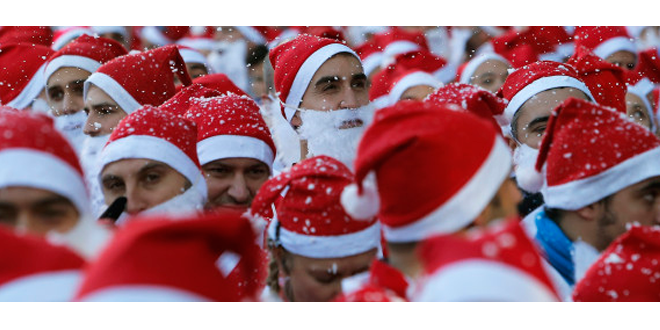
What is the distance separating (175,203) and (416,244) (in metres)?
1.29

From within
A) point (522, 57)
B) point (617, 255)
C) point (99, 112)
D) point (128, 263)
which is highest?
point (128, 263)

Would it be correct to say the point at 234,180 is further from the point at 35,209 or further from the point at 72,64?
the point at 35,209

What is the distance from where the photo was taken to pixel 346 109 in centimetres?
404

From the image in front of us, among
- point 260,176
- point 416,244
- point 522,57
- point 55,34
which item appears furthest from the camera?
point 55,34

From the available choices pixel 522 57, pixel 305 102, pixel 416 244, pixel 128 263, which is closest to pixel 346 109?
pixel 305 102

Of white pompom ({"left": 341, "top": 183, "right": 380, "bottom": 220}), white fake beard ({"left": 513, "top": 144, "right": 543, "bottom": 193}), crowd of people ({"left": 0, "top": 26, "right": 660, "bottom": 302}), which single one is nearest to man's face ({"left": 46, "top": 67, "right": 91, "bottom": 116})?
crowd of people ({"left": 0, "top": 26, "right": 660, "bottom": 302})

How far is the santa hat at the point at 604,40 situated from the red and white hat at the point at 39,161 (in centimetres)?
339

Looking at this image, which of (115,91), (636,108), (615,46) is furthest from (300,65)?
(615,46)

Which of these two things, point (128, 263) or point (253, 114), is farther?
point (253, 114)

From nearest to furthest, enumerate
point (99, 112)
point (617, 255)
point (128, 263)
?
point (128, 263), point (617, 255), point (99, 112)

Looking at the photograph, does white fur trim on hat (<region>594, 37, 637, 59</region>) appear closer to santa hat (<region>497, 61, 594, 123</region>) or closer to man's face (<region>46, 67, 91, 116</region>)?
santa hat (<region>497, 61, 594, 123</region>)

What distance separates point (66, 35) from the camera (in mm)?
5711

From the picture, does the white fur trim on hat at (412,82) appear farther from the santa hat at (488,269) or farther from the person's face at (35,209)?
the santa hat at (488,269)

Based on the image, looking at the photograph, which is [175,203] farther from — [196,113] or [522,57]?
[522,57]
